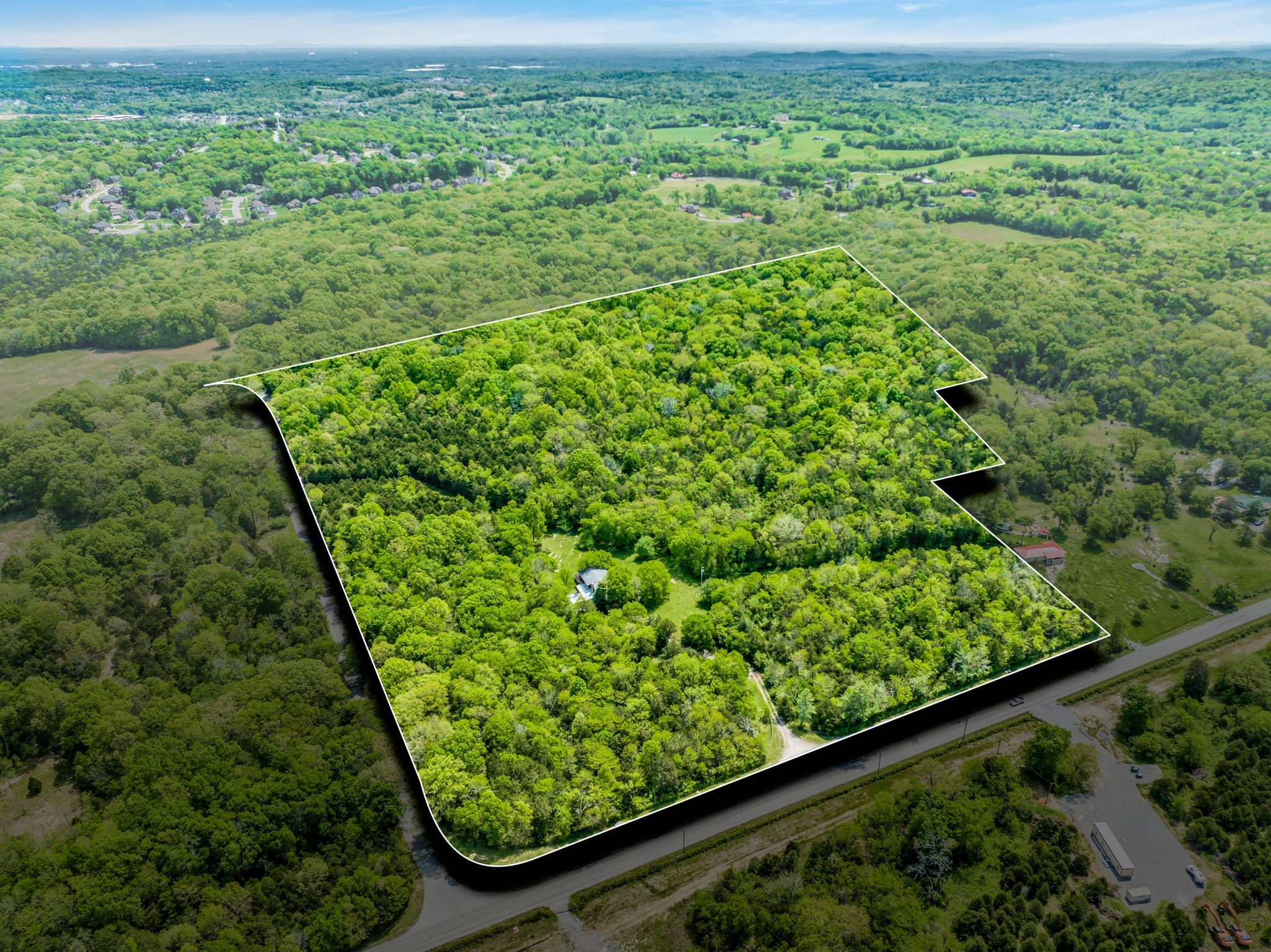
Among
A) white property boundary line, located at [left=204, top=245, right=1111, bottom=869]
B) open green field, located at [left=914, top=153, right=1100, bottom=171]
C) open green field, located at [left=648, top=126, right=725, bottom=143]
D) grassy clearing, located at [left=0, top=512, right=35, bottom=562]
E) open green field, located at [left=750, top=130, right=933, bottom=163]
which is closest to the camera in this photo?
white property boundary line, located at [left=204, top=245, right=1111, bottom=869]

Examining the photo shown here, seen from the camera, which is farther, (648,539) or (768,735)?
(648,539)

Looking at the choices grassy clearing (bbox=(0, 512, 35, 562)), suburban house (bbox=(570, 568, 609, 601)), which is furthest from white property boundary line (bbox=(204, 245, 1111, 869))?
grassy clearing (bbox=(0, 512, 35, 562))

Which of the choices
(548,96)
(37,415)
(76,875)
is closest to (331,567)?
(76,875)

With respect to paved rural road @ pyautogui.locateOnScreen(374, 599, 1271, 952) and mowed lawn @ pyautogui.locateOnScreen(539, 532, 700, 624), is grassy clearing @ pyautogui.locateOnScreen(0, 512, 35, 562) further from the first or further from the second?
mowed lawn @ pyautogui.locateOnScreen(539, 532, 700, 624)

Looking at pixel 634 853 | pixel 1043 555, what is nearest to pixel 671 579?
pixel 634 853

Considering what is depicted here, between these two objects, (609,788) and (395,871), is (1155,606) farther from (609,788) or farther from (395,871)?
(395,871)

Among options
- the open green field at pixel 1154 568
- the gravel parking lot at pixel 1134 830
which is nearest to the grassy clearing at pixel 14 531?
the open green field at pixel 1154 568

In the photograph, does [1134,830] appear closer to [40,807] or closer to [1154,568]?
[1154,568]

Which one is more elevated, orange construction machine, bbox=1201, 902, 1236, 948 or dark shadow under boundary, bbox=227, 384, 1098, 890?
dark shadow under boundary, bbox=227, 384, 1098, 890
